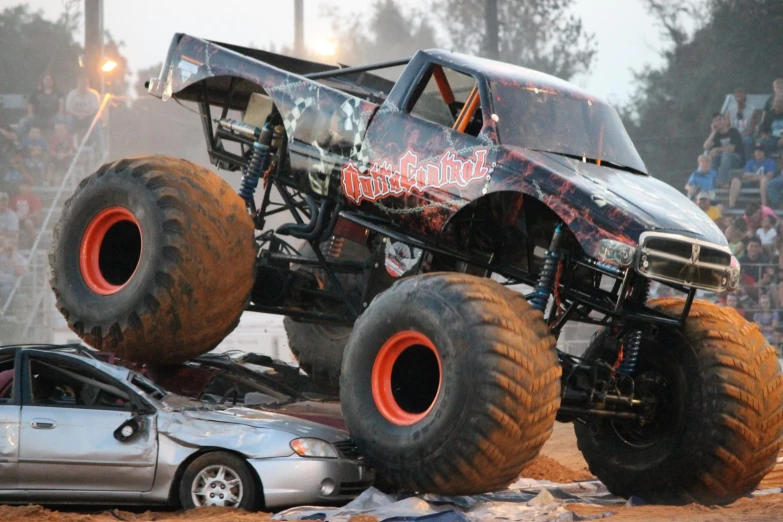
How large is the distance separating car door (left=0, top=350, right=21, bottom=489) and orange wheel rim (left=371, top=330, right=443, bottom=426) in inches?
99.0

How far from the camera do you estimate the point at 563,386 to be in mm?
9281

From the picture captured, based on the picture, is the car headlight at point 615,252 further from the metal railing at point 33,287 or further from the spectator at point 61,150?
the spectator at point 61,150

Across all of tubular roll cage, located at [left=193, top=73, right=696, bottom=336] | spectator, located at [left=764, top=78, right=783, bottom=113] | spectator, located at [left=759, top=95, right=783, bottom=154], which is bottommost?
tubular roll cage, located at [left=193, top=73, right=696, bottom=336]

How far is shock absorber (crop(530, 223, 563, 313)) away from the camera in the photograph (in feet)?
29.0

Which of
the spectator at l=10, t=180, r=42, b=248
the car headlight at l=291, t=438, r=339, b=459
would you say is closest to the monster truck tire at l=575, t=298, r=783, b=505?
the car headlight at l=291, t=438, r=339, b=459

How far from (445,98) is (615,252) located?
2476 mm

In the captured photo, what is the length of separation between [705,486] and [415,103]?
378cm

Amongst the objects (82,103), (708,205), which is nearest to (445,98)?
(708,205)

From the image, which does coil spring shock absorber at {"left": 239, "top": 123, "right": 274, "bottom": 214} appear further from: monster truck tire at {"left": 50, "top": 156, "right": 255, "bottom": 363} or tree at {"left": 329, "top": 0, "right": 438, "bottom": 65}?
tree at {"left": 329, "top": 0, "right": 438, "bottom": 65}

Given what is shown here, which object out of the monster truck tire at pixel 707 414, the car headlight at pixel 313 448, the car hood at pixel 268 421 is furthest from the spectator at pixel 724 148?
the car headlight at pixel 313 448

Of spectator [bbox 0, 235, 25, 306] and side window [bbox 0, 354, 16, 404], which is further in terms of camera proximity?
spectator [bbox 0, 235, 25, 306]

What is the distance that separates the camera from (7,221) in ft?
82.1

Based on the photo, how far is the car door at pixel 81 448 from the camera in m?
8.53

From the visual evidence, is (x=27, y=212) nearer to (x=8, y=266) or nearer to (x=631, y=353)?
(x=8, y=266)
